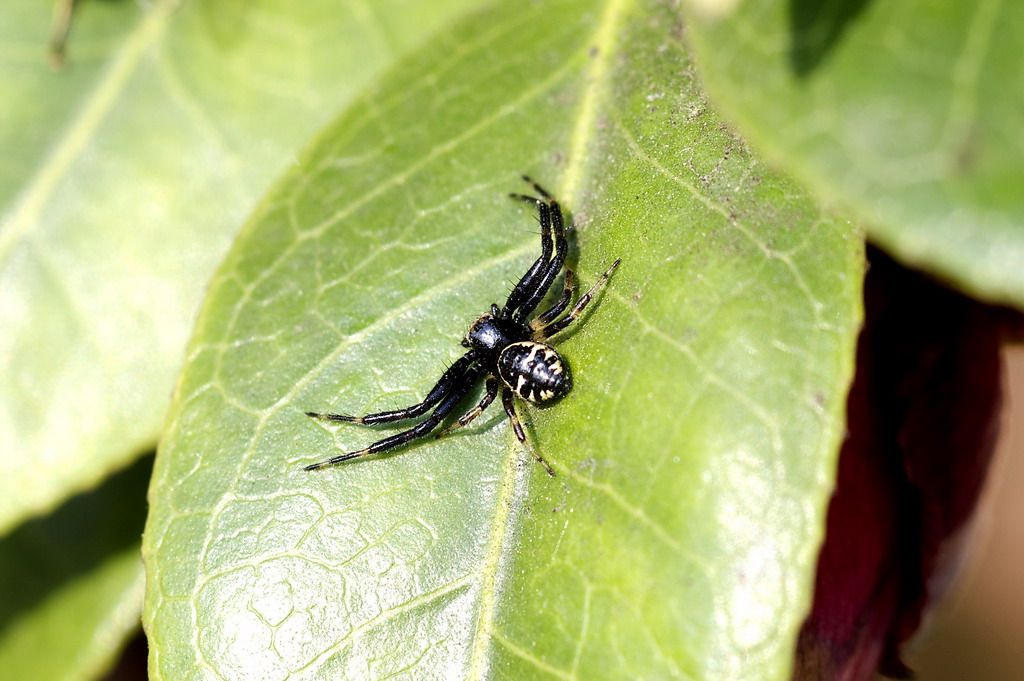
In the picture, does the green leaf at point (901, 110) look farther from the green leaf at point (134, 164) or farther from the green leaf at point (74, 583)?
the green leaf at point (74, 583)

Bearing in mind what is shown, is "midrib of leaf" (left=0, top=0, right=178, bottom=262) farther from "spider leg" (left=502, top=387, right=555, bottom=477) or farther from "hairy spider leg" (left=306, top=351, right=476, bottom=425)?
"spider leg" (left=502, top=387, right=555, bottom=477)

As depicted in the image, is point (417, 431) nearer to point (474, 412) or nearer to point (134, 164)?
point (474, 412)

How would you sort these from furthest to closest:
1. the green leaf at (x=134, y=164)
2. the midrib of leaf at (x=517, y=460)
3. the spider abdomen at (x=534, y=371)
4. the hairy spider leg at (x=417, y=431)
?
the green leaf at (x=134, y=164)
the spider abdomen at (x=534, y=371)
the hairy spider leg at (x=417, y=431)
the midrib of leaf at (x=517, y=460)

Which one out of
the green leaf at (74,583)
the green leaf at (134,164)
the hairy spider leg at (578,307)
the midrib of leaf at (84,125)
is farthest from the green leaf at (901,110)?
the green leaf at (74,583)

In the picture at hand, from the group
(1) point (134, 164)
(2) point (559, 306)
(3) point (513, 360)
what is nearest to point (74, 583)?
(1) point (134, 164)

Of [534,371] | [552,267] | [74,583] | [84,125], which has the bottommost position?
[74,583]
